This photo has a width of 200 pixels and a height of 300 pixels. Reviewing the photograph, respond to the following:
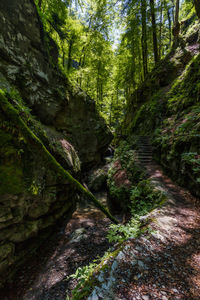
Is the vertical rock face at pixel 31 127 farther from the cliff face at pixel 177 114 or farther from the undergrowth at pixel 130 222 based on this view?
the cliff face at pixel 177 114

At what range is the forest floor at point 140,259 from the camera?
78.2 inches

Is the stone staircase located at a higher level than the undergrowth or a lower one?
higher

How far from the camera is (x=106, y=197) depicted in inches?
384

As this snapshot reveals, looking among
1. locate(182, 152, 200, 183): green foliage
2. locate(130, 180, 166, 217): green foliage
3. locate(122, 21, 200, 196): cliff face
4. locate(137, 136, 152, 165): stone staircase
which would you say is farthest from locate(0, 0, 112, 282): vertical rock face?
locate(122, 21, 200, 196): cliff face

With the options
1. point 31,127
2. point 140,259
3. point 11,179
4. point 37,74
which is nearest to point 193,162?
point 140,259

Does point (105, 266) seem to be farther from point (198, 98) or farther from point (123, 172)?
point (198, 98)

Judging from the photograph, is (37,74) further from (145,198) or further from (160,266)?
(160,266)

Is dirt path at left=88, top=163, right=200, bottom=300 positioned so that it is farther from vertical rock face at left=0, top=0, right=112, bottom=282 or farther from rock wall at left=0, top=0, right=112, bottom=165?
rock wall at left=0, top=0, right=112, bottom=165

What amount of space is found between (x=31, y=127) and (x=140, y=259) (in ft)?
16.4

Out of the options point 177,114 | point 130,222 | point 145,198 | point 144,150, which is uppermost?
point 177,114

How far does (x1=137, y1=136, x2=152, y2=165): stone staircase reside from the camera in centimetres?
875

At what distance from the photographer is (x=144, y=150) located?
381 inches

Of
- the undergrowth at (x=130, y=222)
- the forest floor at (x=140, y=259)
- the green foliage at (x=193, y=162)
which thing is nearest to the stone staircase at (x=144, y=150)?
the undergrowth at (x=130, y=222)

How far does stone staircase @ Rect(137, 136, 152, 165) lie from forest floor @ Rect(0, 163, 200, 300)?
2.38 meters
